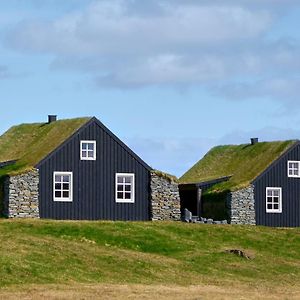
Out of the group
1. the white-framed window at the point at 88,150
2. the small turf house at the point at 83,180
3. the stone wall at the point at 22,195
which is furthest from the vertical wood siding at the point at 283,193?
the stone wall at the point at 22,195

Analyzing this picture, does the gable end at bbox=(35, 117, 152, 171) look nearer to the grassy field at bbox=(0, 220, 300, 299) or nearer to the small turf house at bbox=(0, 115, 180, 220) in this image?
the small turf house at bbox=(0, 115, 180, 220)

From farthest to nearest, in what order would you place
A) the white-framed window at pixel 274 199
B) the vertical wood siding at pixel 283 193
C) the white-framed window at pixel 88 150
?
1. the white-framed window at pixel 274 199
2. the vertical wood siding at pixel 283 193
3. the white-framed window at pixel 88 150

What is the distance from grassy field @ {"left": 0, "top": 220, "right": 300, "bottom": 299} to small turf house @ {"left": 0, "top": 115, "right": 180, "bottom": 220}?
2397 mm

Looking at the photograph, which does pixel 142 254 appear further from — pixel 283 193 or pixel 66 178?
pixel 283 193

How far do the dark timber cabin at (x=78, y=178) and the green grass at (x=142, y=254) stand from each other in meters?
2.59

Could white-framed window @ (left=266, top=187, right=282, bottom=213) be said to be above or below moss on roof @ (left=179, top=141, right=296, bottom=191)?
below

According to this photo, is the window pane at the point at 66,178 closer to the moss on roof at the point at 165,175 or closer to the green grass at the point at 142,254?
the green grass at the point at 142,254

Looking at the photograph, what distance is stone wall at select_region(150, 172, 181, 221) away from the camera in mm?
66312

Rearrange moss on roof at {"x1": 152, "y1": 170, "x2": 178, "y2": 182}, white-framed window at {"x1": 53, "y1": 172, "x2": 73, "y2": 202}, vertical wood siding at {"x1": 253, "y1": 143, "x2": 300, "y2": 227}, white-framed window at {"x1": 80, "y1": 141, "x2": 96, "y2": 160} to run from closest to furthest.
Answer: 1. white-framed window at {"x1": 53, "y1": 172, "x2": 73, "y2": 202}
2. white-framed window at {"x1": 80, "y1": 141, "x2": 96, "y2": 160}
3. moss on roof at {"x1": 152, "y1": 170, "x2": 178, "y2": 182}
4. vertical wood siding at {"x1": 253, "y1": 143, "x2": 300, "y2": 227}

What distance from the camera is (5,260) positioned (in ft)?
150

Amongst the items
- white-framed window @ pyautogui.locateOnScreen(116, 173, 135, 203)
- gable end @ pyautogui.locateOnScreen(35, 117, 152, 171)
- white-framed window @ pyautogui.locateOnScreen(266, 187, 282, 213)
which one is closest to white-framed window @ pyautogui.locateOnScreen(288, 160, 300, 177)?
white-framed window @ pyautogui.locateOnScreen(266, 187, 282, 213)

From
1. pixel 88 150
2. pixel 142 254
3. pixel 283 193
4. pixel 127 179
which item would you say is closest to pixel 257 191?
pixel 283 193

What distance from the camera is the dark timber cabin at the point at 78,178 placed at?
62.6 metres

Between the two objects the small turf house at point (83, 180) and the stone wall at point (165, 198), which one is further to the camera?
the stone wall at point (165, 198)
